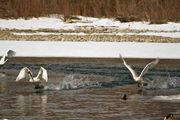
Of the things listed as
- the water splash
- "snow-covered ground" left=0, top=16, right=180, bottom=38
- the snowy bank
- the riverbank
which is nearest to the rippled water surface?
the water splash

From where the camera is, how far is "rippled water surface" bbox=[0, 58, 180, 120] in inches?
578

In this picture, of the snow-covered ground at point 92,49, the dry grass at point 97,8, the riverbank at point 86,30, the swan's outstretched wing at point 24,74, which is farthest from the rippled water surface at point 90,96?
the dry grass at point 97,8

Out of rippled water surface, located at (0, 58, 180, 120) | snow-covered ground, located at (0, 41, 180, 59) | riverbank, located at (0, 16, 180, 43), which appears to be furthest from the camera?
riverbank, located at (0, 16, 180, 43)

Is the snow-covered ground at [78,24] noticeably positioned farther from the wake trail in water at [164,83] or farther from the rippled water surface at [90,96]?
the wake trail in water at [164,83]

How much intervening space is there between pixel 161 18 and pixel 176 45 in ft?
51.9

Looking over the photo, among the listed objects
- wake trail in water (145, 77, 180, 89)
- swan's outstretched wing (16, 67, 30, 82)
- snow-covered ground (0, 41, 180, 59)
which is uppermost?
swan's outstretched wing (16, 67, 30, 82)

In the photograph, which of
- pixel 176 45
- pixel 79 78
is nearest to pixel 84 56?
pixel 176 45

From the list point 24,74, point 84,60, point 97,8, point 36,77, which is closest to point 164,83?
point 36,77

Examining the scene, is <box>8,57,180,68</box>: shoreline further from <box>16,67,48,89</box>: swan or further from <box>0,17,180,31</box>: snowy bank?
<box>0,17,180,31</box>: snowy bank

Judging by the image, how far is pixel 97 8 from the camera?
2012 inches

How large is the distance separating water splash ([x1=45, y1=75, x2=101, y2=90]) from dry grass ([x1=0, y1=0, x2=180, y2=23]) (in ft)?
93.2

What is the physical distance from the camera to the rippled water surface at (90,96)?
48.2ft

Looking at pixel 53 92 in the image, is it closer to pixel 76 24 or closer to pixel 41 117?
pixel 41 117

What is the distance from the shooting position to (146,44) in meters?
34.3
